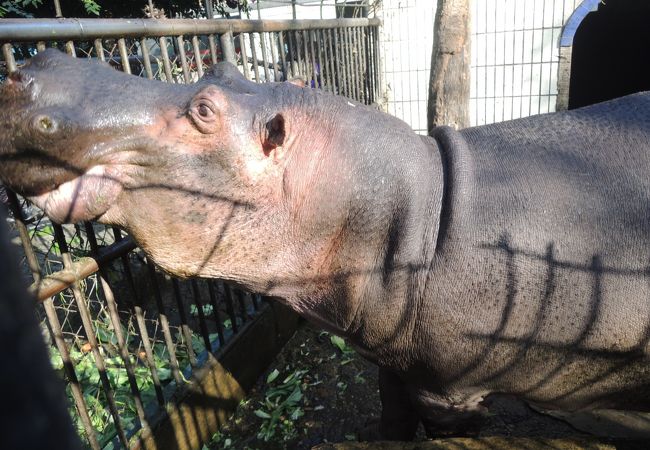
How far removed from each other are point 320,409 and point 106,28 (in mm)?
2555

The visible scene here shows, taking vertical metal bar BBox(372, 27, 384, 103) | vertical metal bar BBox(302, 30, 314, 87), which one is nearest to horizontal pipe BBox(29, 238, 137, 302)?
vertical metal bar BBox(302, 30, 314, 87)

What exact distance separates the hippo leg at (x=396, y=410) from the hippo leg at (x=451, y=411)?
0.25 m

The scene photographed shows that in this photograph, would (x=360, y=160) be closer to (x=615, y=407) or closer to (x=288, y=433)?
(x=615, y=407)

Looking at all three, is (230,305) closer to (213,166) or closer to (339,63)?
(213,166)

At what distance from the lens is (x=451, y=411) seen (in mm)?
2324

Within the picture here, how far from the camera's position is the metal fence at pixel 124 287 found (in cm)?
227

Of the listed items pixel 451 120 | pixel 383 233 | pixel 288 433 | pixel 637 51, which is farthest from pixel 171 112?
pixel 637 51

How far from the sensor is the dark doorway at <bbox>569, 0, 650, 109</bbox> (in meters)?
10.6

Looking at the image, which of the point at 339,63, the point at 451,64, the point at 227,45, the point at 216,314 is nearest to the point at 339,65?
the point at 339,63

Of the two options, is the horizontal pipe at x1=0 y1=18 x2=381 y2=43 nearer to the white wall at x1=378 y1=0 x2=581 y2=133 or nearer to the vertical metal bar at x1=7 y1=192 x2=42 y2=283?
the vertical metal bar at x1=7 y1=192 x2=42 y2=283

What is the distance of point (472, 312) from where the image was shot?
201cm

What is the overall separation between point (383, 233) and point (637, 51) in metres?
11.6

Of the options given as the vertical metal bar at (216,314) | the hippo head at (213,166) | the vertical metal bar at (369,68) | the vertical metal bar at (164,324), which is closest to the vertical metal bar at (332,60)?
the vertical metal bar at (369,68)

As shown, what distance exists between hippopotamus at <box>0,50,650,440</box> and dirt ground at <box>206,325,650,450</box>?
99 centimetres
